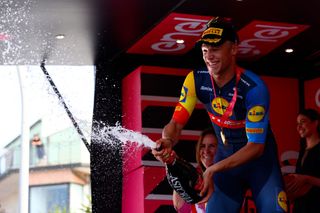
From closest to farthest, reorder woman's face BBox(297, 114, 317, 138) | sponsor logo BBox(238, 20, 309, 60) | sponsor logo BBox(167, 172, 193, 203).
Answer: sponsor logo BBox(167, 172, 193, 203)
woman's face BBox(297, 114, 317, 138)
sponsor logo BBox(238, 20, 309, 60)

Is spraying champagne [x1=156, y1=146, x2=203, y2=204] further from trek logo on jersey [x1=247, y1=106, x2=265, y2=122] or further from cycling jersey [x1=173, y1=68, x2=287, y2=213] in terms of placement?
trek logo on jersey [x1=247, y1=106, x2=265, y2=122]

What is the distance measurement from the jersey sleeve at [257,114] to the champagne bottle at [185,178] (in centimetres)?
43

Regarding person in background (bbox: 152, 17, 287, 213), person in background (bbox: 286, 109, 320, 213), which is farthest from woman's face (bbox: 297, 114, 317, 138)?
person in background (bbox: 152, 17, 287, 213)

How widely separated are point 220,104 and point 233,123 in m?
0.15

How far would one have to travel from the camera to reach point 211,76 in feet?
20.9

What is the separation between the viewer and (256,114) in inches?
244

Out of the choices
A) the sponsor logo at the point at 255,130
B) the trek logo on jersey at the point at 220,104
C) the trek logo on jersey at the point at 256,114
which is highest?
the trek logo on jersey at the point at 220,104

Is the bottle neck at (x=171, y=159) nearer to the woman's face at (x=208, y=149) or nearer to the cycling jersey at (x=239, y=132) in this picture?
the cycling jersey at (x=239, y=132)

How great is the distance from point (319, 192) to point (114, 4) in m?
2.46

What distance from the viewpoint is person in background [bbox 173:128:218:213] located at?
7.79 meters

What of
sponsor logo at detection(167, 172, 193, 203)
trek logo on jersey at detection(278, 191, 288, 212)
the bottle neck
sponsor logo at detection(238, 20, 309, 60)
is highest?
sponsor logo at detection(238, 20, 309, 60)

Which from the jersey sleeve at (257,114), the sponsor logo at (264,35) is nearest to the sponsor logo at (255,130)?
the jersey sleeve at (257,114)

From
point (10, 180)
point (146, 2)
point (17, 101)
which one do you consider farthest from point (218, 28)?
point (10, 180)

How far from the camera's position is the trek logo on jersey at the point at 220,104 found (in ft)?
20.8
